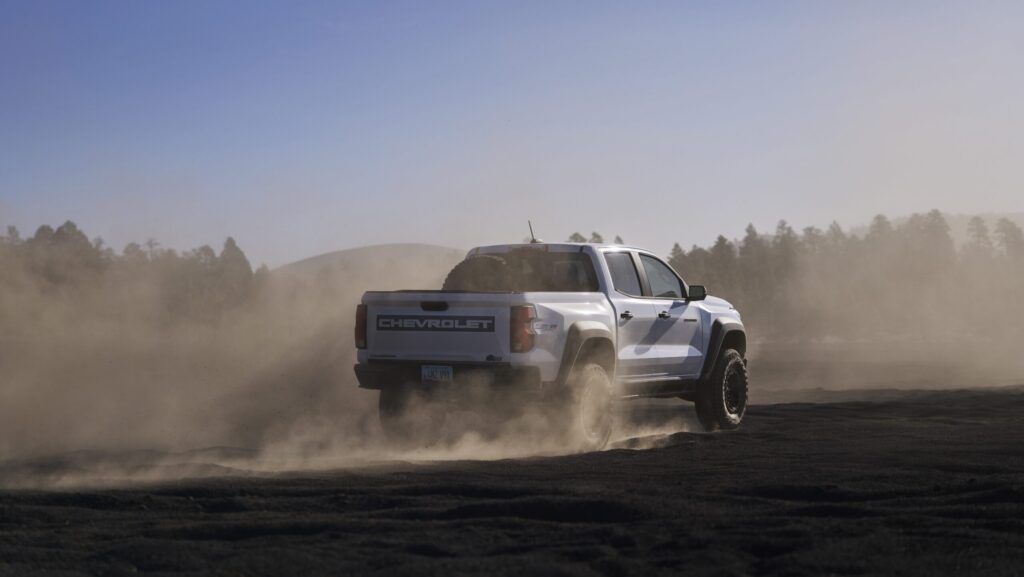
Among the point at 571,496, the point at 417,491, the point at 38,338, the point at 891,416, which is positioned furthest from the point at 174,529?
the point at 38,338

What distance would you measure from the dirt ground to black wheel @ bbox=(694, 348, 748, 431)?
3.02 m

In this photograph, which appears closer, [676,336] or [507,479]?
[507,479]

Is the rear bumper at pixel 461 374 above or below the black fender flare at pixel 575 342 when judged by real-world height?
below

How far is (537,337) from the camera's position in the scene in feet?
34.4

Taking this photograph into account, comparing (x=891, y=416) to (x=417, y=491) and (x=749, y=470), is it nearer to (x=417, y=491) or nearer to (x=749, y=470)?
(x=749, y=470)

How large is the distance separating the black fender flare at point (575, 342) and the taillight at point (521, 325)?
47cm

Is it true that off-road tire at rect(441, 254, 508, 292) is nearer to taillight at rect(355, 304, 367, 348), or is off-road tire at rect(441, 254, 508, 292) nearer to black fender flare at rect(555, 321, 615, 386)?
taillight at rect(355, 304, 367, 348)

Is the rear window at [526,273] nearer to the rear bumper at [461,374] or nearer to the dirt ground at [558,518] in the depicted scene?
the rear bumper at [461,374]

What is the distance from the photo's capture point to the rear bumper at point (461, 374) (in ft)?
34.3

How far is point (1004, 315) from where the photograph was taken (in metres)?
116

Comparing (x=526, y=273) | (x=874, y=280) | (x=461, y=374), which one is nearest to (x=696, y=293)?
(x=526, y=273)

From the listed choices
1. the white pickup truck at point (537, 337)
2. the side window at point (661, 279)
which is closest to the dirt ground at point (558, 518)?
the white pickup truck at point (537, 337)

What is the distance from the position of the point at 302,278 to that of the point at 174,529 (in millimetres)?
28520

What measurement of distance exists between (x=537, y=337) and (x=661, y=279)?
303 cm
